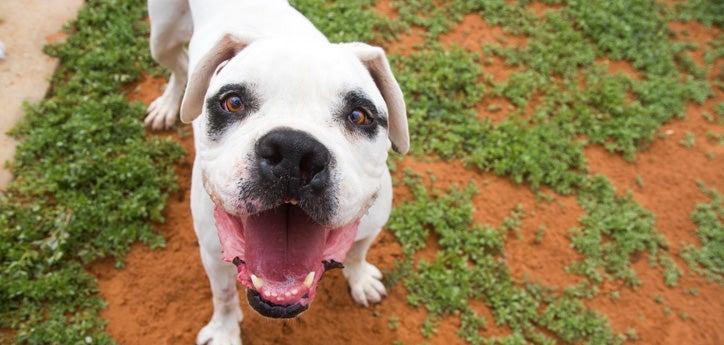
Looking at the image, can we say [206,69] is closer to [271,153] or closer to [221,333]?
[271,153]

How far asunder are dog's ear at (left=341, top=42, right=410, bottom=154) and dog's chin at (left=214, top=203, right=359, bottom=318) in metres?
0.71

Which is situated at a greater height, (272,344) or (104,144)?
(104,144)

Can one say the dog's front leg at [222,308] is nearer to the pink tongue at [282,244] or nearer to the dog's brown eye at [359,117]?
the pink tongue at [282,244]

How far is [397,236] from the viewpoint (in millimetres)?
4688

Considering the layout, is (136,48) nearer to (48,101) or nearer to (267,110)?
(48,101)

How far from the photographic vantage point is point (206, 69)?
294 cm

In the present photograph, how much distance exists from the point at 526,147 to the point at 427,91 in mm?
1096

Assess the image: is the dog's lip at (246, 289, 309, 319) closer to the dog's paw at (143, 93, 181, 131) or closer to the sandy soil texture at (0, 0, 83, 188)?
the dog's paw at (143, 93, 181, 131)

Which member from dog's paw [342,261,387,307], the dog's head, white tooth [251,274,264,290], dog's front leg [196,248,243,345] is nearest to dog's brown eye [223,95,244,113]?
the dog's head

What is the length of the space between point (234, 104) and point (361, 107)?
1.87 ft

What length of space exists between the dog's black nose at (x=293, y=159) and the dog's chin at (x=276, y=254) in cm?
30

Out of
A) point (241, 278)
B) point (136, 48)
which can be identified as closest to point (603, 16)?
point (136, 48)

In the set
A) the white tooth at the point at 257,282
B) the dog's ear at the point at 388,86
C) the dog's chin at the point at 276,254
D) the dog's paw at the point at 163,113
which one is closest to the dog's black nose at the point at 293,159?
the dog's chin at the point at 276,254

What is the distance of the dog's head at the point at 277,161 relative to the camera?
2336 mm
